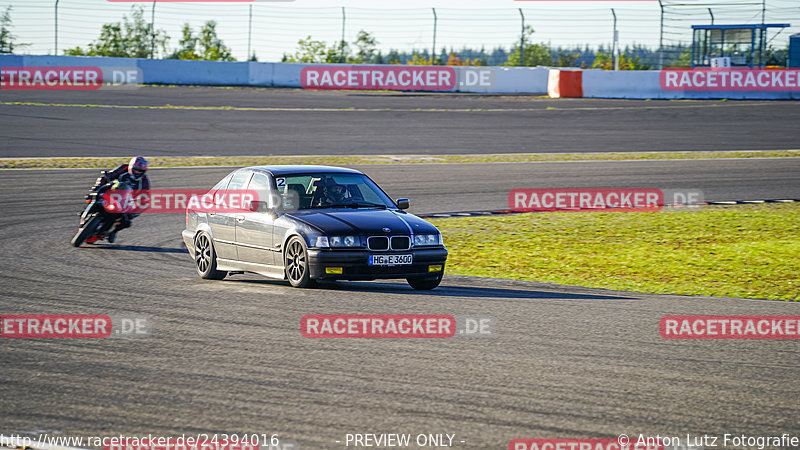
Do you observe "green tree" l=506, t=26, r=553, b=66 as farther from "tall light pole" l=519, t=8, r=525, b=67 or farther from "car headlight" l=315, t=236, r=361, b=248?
"car headlight" l=315, t=236, r=361, b=248

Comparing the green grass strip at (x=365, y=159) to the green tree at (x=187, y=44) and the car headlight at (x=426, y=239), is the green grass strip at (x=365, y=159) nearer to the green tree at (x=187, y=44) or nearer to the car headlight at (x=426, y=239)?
the car headlight at (x=426, y=239)

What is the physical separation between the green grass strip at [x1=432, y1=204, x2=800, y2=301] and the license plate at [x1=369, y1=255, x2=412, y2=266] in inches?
92.0

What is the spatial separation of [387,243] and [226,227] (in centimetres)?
224

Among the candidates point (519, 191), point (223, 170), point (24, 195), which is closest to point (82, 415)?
point (24, 195)

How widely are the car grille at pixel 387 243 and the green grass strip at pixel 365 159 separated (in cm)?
1410

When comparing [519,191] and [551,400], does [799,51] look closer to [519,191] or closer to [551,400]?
[519,191]

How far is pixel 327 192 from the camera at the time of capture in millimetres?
11078

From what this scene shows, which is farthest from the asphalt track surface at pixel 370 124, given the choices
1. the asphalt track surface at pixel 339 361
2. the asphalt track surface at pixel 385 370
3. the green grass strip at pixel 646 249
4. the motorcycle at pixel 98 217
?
the asphalt track surface at pixel 385 370

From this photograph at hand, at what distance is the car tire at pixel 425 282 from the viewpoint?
10.5 meters

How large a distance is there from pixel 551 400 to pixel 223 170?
18071 mm
